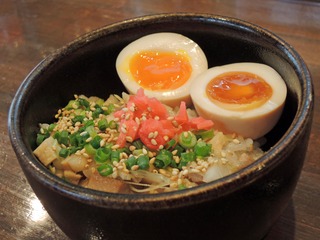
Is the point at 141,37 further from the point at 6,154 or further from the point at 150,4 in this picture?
the point at 150,4

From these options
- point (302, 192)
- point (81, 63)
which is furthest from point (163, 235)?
point (81, 63)

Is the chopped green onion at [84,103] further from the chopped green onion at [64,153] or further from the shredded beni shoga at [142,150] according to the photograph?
the chopped green onion at [64,153]

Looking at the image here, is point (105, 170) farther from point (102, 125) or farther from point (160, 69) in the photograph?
point (160, 69)

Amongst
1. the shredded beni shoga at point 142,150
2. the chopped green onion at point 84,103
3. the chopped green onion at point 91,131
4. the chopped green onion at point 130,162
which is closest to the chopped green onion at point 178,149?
the shredded beni shoga at point 142,150

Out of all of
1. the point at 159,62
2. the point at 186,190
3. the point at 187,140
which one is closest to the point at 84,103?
the point at 159,62

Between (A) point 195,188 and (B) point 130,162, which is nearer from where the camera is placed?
(A) point 195,188
